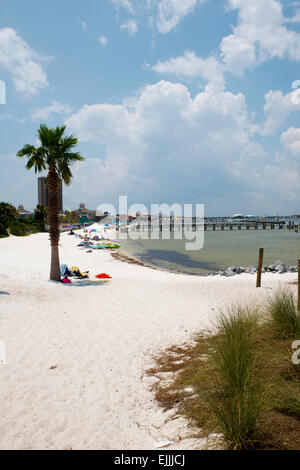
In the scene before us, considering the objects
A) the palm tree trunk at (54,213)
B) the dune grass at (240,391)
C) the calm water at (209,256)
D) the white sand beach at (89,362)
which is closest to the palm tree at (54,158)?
the palm tree trunk at (54,213)

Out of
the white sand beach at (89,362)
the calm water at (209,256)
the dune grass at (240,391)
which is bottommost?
the calm water at (209,256)

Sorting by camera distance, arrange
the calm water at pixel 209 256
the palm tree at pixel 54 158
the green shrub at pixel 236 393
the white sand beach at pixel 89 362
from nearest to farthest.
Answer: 1. the green shrub at pixel 236 393
2. the white sand beach at pixel 89 362
3. the palm tree at pixel 54 158
4. the calm water at pixel 209 256

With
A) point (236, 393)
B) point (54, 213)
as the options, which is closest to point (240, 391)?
point (236, 393)

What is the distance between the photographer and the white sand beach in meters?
3.09

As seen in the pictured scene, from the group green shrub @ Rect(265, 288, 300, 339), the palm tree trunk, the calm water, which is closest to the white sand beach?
green shrub @ Rect(265, 288, 300, 339)

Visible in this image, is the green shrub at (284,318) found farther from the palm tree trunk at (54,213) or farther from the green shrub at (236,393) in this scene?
the palm tree trunk at (54,213)

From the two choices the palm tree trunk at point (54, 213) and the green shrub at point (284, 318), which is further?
the palm tree trunk at point (54, 213)

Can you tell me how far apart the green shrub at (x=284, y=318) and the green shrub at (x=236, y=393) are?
6.19 ft

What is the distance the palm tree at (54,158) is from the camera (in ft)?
38.1

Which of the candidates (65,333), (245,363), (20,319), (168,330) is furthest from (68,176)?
(245,363)

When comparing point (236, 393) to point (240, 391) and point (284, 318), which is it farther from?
point (284, 318)

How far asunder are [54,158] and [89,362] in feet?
31.9

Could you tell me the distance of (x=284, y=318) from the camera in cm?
520
